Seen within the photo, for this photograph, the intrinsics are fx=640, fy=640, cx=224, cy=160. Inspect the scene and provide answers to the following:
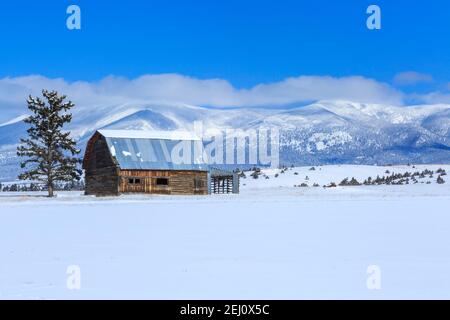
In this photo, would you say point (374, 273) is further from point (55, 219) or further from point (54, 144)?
point (54, 144)

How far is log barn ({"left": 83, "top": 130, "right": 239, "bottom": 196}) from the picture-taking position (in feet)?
187

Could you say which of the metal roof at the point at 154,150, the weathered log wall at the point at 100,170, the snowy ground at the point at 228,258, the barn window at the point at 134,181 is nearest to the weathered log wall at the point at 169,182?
the barn window at the point at 134,181

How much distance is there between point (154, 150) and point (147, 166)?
2257mm

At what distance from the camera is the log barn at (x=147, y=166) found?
5712 cm

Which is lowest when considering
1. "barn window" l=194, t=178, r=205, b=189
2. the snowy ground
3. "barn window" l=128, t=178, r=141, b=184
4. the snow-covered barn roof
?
the snowy ground

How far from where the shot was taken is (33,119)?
5444 centimetres

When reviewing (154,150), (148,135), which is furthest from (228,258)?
(148,135)

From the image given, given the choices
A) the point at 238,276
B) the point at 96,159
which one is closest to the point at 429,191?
the point at 96,159

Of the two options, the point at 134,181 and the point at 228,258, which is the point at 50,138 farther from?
the point at 228,258

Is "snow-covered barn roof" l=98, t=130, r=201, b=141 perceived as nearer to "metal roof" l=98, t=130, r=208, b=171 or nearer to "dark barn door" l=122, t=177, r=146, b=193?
"metal roof" l=98, t=130, r=208, b=171

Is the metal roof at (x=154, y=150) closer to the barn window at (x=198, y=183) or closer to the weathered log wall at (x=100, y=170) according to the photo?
the weathered log wall at (x=100, y=170)

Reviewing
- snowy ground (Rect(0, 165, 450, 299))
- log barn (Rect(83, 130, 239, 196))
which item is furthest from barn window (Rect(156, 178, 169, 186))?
snowy ground (Rect(0, 165, 450, 299))

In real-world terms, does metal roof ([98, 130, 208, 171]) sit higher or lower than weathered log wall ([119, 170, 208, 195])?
higher

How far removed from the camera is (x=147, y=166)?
57656mm
